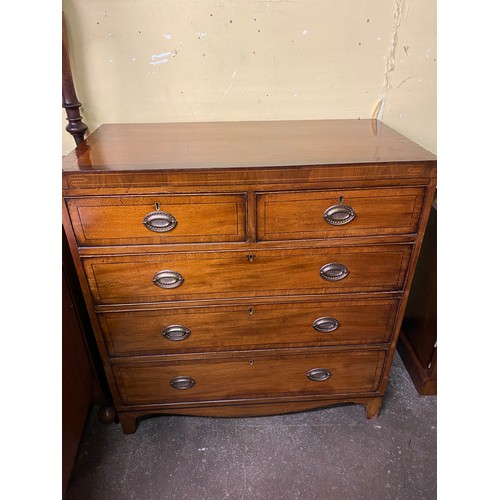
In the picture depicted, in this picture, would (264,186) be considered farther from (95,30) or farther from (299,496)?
(299,496)

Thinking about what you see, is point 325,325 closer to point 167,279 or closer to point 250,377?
point 250,377

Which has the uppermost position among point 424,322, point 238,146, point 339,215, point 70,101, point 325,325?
point 70,101

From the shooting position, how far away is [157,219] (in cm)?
116

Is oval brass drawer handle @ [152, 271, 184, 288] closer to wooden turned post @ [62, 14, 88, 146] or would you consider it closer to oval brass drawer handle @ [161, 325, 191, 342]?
oval brass drawer handle @ [161, 325, 191, 342]

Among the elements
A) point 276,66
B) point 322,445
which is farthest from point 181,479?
point 276,66

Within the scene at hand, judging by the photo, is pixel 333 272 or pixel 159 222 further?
pixel 333 272

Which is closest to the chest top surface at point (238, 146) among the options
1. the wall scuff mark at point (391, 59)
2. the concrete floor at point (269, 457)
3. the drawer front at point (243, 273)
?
the wall scuff mark at point (391, 59)

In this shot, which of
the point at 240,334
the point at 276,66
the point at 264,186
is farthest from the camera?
the point at 276,66

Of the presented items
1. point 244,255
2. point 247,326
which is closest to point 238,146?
point 244,255

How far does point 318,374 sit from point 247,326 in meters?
0.38

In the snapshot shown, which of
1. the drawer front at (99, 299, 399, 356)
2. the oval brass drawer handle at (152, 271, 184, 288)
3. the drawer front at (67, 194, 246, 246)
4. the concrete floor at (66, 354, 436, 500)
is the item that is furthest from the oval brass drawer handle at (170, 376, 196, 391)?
the drawer front at (67, 194, 246, 246)

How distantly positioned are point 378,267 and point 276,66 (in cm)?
88

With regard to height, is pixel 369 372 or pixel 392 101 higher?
pixel 392 101

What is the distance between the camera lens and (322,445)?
163cm
